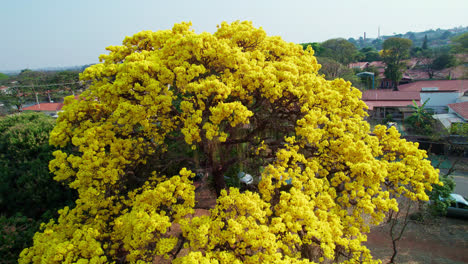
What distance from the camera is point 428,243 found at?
10.1 m

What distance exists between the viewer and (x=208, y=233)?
4883mm

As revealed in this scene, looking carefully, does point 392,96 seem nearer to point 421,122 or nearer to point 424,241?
point 421,122

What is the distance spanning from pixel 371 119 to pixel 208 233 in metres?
23.2

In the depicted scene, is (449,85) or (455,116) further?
(449,85)

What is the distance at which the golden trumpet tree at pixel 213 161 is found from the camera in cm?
491

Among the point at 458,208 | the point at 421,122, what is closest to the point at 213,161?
the point at 458,208

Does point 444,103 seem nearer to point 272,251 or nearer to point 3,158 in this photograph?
point 272,251

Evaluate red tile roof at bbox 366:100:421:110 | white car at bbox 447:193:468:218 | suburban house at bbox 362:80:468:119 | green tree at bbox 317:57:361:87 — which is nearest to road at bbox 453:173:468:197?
white car at bbox 447:193:468:218

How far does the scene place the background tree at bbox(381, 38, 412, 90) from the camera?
41312 mm

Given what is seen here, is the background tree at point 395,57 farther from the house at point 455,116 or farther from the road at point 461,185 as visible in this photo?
the road at point 461,185

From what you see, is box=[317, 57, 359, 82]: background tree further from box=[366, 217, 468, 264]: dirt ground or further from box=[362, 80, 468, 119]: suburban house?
box=[366, 217, 468, 264]: dirt ground

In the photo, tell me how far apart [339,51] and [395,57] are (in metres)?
10.6

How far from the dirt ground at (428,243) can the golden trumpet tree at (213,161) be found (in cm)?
428

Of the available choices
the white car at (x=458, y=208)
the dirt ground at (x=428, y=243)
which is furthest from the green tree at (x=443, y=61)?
the dirt ground at (x=428, y=243)
